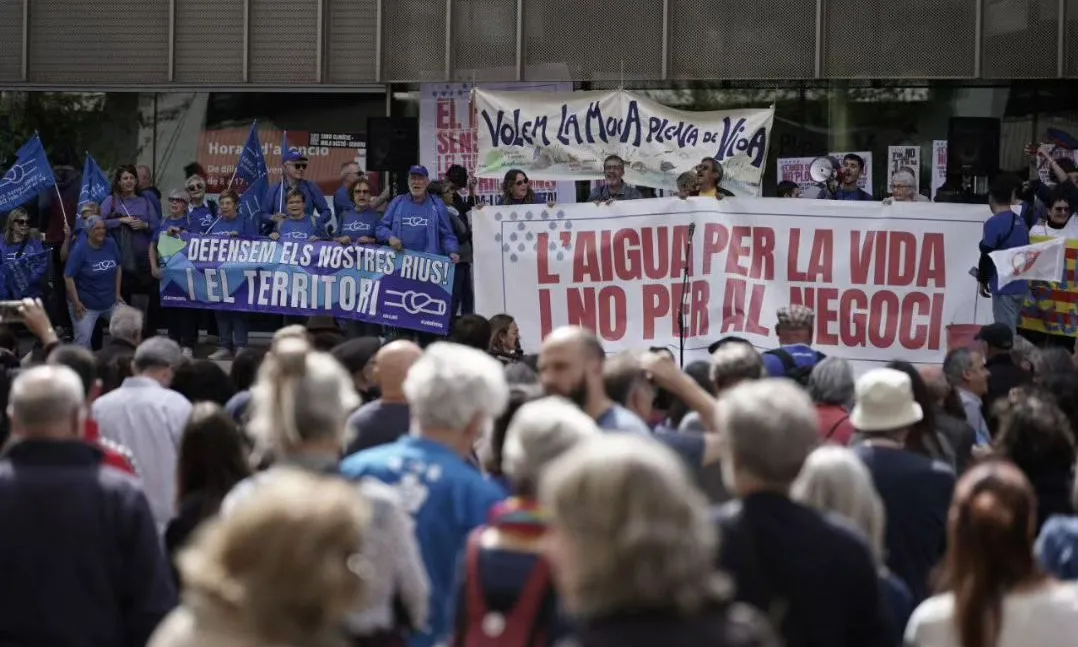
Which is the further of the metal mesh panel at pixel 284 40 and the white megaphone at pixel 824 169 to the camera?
the metal mesh panel at pixel 284 40

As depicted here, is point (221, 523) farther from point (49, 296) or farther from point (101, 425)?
point (49, 296)

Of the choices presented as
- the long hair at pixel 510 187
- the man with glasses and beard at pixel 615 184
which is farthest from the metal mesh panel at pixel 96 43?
the man with glasses and beard at pixel 615 184

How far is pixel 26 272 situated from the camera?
659 inches

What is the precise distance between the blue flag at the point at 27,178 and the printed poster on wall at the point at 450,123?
4.18 m

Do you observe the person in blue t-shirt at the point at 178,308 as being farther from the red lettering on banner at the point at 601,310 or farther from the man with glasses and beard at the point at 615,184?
the red lettering on banner at the point at 601,310

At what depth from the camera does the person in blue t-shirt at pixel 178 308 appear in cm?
1582

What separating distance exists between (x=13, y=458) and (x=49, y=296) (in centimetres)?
1255

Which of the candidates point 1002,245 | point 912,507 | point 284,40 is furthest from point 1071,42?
point 912,507

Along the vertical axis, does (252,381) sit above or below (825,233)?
below

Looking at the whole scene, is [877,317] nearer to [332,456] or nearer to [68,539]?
[332,456]

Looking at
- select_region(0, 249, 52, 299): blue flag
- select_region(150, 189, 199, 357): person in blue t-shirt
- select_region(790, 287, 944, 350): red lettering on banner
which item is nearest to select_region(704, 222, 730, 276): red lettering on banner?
select_region(790, 287, 944, 350): red lettering on banner

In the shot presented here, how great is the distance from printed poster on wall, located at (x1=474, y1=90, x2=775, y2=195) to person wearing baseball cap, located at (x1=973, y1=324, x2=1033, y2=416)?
18.6ft

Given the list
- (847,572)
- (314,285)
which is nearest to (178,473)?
(847,572)

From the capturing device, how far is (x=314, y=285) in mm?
15070
